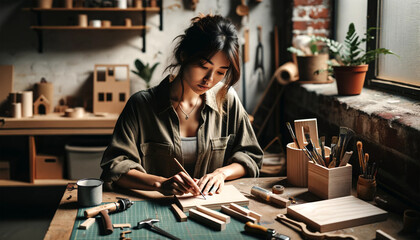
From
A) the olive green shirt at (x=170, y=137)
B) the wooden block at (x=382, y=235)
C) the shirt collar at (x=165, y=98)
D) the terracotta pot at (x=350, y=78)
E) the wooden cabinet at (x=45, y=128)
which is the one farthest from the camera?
the wooden cabinet at (x=45, y=128)

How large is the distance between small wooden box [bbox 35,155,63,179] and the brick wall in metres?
2.28

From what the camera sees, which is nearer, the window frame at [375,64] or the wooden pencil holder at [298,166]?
the wooden pencil holder at [298,166]

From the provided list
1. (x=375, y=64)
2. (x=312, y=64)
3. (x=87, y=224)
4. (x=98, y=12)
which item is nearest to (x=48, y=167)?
(x=98, y=12)

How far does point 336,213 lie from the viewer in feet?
4.69

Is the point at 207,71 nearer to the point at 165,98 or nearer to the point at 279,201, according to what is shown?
the point at 165,98

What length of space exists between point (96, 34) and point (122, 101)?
0.66 meters

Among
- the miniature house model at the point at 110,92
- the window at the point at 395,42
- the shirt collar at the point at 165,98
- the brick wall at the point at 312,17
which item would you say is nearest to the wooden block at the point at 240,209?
the shirt collar at the point at 165,98

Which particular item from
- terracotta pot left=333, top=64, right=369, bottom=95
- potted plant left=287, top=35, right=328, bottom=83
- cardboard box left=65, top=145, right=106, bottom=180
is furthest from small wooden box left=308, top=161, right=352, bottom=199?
cardboard box left=65, top=145, right=106, bottom=180

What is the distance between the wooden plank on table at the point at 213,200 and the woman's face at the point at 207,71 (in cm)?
48

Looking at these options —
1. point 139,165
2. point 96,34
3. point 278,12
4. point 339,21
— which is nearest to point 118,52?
point 96,34

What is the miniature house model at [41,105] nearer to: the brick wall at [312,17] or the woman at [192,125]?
the woman at [192,125]

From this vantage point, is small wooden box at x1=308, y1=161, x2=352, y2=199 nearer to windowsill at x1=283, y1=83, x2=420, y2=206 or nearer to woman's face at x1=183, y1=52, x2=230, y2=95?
windowsill at x1=283, y1=83, x2=420, y2=206

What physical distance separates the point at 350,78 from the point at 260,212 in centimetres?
129

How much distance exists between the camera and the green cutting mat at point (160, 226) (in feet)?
4.33
